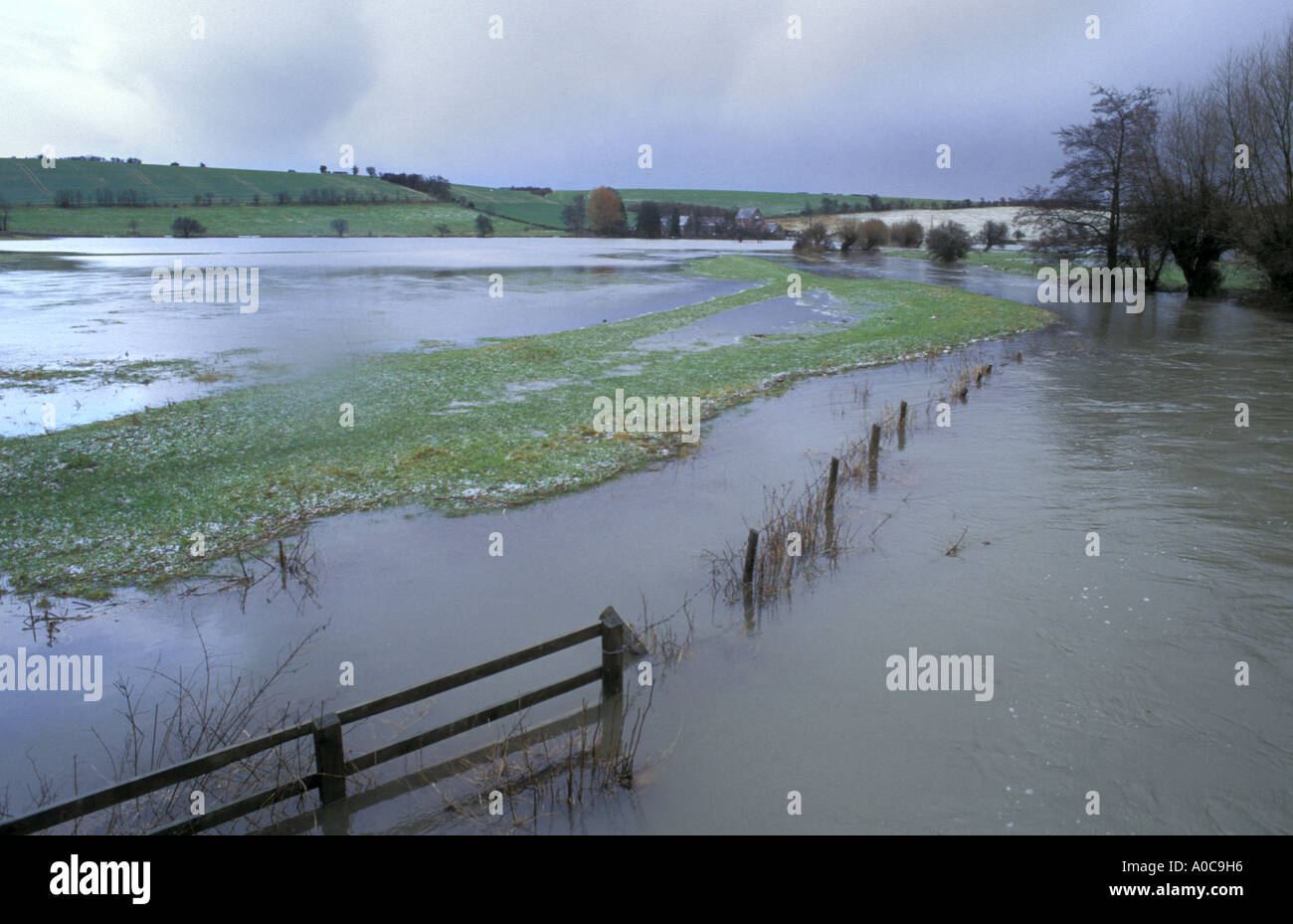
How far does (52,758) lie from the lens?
789 cm

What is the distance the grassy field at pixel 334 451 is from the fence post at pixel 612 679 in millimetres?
6654

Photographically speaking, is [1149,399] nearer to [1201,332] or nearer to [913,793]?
[1201,332]

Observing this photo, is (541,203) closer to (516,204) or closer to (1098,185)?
(516,204)

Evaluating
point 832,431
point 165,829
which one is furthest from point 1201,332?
point 165,829

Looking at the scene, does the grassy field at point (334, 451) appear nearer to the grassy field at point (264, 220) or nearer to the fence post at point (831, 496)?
the fence post at point (831, 496)

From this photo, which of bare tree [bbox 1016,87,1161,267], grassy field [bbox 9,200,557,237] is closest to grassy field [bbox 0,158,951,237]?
grassy field [bbox 9,200,557,237]

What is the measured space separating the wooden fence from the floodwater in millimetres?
380

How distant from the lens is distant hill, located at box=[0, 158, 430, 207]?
406ft

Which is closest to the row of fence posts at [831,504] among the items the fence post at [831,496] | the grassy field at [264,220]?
the fence post at [831,496]

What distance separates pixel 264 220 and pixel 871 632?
13532cm

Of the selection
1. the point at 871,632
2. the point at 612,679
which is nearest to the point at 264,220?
the point at 871,632

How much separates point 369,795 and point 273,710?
2082 millimetres

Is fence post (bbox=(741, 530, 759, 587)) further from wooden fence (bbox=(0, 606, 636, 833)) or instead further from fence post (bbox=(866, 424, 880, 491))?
fence post (bbox=(866, 424, 880, 491))

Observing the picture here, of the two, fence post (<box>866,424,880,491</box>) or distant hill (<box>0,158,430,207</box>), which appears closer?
fence post (<box>866,424,880,491</box>)
